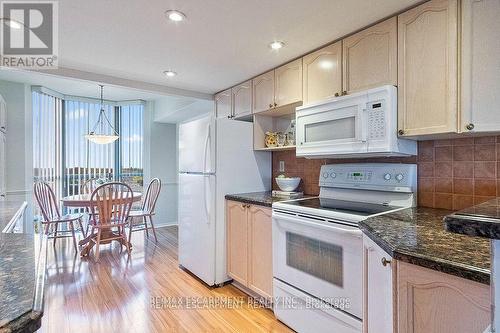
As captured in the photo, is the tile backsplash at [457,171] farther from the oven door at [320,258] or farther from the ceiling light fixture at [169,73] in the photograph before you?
the ceiling light fixture at [169,73]

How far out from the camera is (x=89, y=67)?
2639 mm

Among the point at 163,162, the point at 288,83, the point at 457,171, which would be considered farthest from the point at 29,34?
the point at 163,162

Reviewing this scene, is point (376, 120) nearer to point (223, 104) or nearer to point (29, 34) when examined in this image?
point (223, 104)

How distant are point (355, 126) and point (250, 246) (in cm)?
137

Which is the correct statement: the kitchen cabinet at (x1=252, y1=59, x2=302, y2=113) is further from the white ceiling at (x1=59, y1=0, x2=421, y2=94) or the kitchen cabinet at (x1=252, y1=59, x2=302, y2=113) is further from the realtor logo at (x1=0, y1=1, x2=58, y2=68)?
the realtor logo at (x1=0, y1=1, x2=58, y2=68)

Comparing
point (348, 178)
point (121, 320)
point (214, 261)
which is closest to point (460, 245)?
point (348, 178)

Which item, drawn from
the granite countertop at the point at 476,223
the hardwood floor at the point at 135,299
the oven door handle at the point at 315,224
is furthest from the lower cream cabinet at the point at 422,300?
the hardwood floor at the point at 135,299

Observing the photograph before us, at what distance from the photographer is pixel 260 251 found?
7.61 feet

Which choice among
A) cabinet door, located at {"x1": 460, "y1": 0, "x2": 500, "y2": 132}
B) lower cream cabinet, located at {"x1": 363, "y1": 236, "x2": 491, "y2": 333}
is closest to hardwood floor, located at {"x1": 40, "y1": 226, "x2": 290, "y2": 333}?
lower cream cabinet, located at {"x1": 363, "y1": 236, "x2": 491, "y2": 333}

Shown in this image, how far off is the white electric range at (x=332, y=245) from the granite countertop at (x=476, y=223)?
40.9 inches

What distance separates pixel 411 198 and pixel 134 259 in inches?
125

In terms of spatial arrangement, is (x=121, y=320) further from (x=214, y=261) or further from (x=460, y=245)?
(x=460, y=245)

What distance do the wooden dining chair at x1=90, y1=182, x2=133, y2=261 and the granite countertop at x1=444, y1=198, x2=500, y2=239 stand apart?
353 cm

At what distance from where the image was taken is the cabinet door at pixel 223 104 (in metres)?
3.33
